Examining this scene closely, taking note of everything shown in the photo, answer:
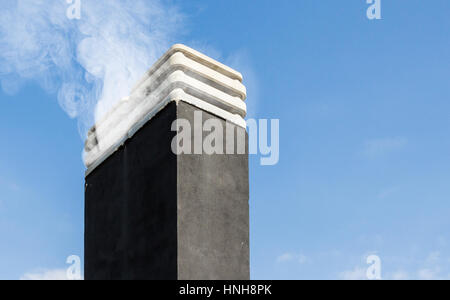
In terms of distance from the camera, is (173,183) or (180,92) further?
(180,92)

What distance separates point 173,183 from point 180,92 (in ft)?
3.43

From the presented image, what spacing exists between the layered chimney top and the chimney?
0.04 ft

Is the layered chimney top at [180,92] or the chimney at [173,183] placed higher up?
the layered chimney top at [180,92]

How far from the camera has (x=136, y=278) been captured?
7.98 metres

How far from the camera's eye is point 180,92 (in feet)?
26.9

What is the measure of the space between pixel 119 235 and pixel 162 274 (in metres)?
1.13

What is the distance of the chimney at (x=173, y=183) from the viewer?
767cm

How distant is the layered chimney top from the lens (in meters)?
8.33

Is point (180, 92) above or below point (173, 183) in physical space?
above

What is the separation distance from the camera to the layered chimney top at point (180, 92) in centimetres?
833

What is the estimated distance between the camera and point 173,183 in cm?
775

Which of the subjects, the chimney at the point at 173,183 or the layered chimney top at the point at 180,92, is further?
the layered chimney top at the point at 180,92

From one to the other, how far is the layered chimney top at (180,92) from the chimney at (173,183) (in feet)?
0.04

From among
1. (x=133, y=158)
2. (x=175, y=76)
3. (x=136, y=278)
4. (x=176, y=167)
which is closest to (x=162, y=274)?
(x=136, y=278)
